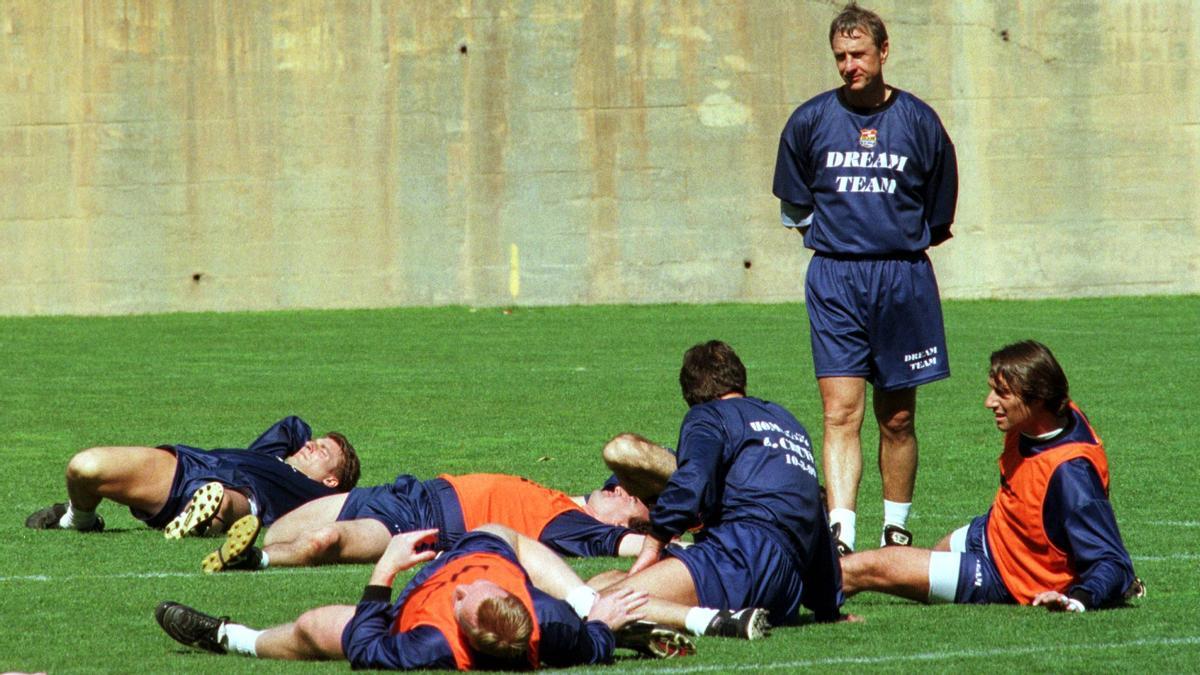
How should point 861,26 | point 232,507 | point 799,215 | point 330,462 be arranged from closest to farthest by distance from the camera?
point 861,26, point 799,215, point 232,507, point 330,462

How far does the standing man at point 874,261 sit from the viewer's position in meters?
7.57

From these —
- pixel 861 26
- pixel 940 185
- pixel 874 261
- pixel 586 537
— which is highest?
pixel 861 26

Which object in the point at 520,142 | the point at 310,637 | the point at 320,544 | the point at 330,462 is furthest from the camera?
the point at 520,142

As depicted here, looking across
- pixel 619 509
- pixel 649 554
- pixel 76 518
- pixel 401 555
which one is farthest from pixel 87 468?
pixel 649 554

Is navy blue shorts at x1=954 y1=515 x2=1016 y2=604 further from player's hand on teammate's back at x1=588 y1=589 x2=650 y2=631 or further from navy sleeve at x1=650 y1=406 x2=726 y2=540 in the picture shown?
player's hand on teammate's back at x1=588 y1=589 x2=650 y2=631

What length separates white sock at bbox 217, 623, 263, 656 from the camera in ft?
18.0

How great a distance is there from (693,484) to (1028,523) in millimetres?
1180

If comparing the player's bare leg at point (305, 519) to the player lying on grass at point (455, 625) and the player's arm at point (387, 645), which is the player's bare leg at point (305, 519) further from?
the player's arm at point (387, 645)

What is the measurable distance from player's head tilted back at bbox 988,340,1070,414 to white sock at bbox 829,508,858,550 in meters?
1.33

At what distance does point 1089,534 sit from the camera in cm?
593

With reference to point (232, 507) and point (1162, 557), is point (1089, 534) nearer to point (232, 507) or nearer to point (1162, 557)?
point (1162, 557)

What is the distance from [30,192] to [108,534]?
51.6ft

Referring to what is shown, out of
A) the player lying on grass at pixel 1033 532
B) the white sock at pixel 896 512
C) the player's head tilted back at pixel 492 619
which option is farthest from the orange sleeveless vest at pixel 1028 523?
the player's head tilted back at pixel 492 619

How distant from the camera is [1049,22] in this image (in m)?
23.2
